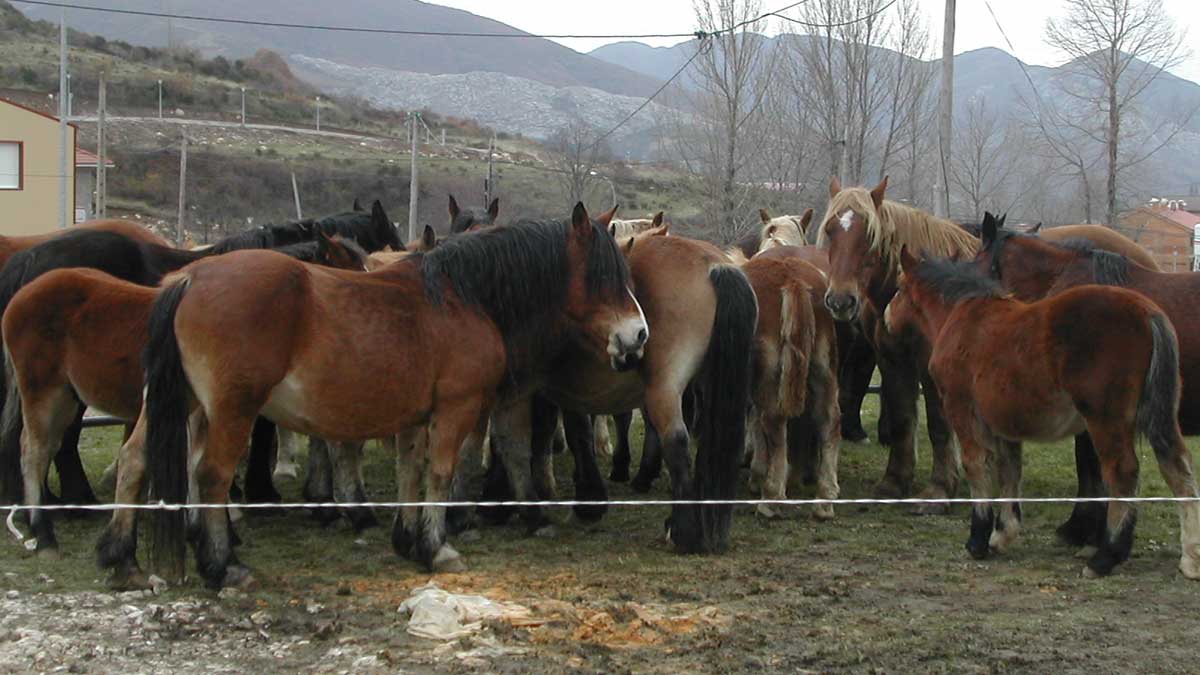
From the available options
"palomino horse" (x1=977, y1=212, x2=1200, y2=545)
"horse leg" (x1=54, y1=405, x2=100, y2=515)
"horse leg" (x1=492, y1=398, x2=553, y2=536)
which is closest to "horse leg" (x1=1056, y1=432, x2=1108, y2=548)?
"palomino horse" (x1=977, y1=212, x2=1200, y2=545)

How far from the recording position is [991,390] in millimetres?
7141

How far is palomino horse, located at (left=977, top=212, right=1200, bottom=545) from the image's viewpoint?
7.42 metres

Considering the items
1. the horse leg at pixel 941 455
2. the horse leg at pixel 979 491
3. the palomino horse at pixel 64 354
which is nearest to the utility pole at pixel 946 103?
the horse leg at pixel 941 455

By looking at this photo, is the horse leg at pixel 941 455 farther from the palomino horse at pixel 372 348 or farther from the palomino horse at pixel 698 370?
the palomino horse at pixel 372 348

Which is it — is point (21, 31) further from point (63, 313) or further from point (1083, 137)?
point (63, 313)

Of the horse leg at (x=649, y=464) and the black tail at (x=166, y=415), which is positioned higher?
the black tail at (x=166, y=415)

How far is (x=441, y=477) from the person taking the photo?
6891mm

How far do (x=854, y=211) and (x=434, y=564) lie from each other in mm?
4229

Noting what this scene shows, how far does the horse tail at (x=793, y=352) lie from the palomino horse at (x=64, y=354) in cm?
408

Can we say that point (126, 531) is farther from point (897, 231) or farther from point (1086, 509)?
point (897, 231)

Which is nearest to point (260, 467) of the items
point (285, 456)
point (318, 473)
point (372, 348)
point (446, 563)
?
point (318, 473)

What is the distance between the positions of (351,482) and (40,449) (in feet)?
6.13

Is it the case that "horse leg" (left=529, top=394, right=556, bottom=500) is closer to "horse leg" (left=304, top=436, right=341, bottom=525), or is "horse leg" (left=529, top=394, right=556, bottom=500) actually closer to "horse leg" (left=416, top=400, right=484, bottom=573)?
"horse leg" (left=304, top=436, right=341, bottom=525)

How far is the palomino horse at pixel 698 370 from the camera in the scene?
7539 millimetres
